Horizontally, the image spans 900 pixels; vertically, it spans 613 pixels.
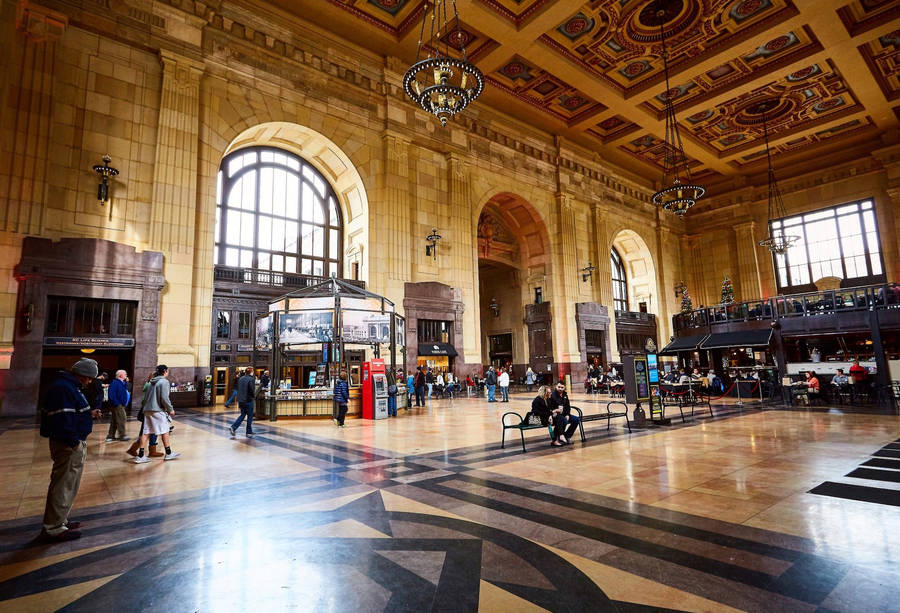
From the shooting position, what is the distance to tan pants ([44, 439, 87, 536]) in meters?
3.73

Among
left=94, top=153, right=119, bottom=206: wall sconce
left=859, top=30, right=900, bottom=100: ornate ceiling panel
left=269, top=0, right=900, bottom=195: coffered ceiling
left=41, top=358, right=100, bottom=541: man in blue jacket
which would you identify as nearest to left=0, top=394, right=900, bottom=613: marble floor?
left=41, top=358, right=100, bottom=541: man in blue jacket

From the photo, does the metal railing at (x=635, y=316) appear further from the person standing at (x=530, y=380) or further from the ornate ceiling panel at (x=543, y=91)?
the ornate ceiling panel at (x=543, y=91)

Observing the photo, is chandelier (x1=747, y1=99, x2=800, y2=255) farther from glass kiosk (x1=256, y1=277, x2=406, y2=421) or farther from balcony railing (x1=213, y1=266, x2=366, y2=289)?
balcony railing (x1=213, y1=266, x2=366, y2=289)

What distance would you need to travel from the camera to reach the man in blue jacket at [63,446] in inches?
147

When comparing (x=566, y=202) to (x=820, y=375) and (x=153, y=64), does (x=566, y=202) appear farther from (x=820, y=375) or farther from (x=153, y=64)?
(x=153, y=64)

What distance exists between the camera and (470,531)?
378cm

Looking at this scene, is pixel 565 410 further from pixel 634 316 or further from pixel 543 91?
pixel 634 316

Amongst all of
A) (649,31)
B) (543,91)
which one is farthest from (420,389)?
(649,31)

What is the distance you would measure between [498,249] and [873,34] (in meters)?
18.5

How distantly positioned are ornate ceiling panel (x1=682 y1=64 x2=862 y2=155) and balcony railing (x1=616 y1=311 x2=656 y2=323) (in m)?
11.2

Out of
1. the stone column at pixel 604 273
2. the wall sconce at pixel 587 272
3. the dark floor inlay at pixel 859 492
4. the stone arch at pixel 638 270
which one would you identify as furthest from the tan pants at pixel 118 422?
the stone arch at pixel 638 270

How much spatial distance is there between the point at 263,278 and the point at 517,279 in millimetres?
15590

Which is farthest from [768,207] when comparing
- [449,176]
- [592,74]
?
[449,176]

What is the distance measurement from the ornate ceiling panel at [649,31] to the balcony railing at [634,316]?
13.9 m
